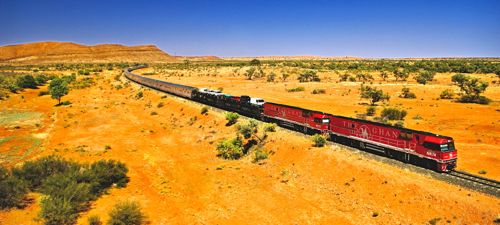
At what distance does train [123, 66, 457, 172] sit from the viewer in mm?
23438

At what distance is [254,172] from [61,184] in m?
14.2

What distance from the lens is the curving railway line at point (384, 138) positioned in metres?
22.9

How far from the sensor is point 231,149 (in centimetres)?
3381

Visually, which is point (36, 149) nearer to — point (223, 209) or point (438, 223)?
point (223, 209)

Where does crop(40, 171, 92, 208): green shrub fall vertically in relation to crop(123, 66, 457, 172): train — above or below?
below

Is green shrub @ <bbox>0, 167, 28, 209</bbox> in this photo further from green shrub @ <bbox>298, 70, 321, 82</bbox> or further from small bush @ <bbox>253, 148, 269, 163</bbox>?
green shrub @ <bbox>298, 70, 321, 82</bbox>

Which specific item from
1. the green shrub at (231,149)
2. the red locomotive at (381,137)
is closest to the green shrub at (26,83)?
the green shrub at (231,149)

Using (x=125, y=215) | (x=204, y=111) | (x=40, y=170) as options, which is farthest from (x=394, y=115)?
(x=40, y=170)

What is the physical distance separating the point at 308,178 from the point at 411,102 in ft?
113

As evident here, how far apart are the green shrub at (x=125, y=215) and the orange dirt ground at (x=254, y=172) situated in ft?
4.21


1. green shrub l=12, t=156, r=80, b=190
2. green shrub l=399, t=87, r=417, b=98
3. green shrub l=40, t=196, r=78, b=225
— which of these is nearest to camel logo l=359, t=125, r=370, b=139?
green shrub l=40, t=196, r=78, b=225

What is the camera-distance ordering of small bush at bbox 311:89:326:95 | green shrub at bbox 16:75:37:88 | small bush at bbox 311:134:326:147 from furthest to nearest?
green shrub at bbox 16:75:37:88 < small bush at bbox 311:89:326:95 < small bush at bbox 311:134:326:147

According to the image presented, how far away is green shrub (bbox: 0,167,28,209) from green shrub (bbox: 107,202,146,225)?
20.5 ft

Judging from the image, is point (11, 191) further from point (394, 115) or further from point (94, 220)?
point (394, 115)
